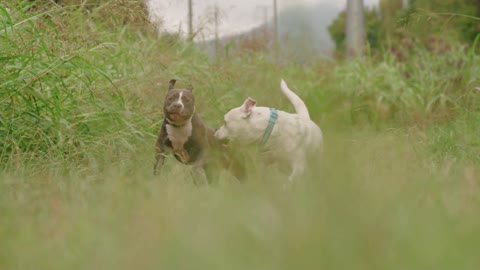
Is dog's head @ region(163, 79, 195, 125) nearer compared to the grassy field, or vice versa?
the grassy field

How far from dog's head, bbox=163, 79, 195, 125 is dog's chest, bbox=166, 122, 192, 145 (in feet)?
0.21

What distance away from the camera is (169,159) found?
5051mm

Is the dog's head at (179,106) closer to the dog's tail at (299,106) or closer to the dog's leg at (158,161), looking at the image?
the dog's leg at (158,161)

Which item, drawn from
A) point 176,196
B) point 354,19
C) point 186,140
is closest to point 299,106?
point 186,140

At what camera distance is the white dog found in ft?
15.3

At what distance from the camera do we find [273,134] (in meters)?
4.67

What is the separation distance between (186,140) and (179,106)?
280 mm

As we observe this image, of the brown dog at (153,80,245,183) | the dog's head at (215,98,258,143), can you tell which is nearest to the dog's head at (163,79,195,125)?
the brown dog at (153,80,245,183)

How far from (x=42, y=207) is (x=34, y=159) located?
5.70 feet

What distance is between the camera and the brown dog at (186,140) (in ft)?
14.7

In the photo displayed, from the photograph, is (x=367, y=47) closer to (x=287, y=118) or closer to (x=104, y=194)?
(x=287, y=118)

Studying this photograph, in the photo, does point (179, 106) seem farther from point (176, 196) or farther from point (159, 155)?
point (176, 196)

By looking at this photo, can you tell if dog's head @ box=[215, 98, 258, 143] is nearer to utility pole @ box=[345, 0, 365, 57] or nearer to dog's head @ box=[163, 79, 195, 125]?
dog's head @ box=[163, 79, 195, 125]

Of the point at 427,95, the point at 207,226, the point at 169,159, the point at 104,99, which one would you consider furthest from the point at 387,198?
the point at 427,95
